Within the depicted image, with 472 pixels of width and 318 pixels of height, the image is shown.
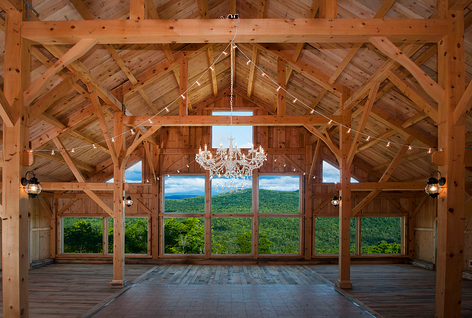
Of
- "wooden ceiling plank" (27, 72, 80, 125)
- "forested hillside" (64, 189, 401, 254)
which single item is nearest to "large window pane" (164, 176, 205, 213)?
"forested hillside" (64, 189, 401, 254)

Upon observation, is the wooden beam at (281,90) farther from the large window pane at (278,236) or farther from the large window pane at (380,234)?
the large window pane at (380,234)

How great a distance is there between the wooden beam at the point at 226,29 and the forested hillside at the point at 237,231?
7.57 meters

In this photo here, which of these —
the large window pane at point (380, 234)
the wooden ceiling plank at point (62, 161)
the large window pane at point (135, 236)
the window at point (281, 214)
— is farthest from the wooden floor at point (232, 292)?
the wooden ceiling plank at point (62, 161)

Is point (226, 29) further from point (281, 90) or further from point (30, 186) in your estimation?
point (281, 90)

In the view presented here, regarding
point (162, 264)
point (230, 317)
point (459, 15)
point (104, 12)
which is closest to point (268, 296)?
point (230, 317)

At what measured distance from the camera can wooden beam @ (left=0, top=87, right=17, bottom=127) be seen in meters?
3.79

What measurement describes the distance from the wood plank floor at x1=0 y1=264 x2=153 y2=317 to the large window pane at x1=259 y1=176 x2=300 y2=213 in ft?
15.2

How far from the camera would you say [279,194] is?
440 inches

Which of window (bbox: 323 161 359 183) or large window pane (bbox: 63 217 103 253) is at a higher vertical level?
window (bbox: 323 161 359 183)

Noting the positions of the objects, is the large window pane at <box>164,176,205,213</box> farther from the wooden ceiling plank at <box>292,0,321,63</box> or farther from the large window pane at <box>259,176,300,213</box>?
the wooden ceiling plank at <box>292,0,321,63</box>

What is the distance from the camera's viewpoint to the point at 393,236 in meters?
11.2

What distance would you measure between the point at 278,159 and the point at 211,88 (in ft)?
11.7

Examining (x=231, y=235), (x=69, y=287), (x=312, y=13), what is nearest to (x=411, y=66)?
(x=312, y=13)

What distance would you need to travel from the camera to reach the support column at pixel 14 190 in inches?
152
